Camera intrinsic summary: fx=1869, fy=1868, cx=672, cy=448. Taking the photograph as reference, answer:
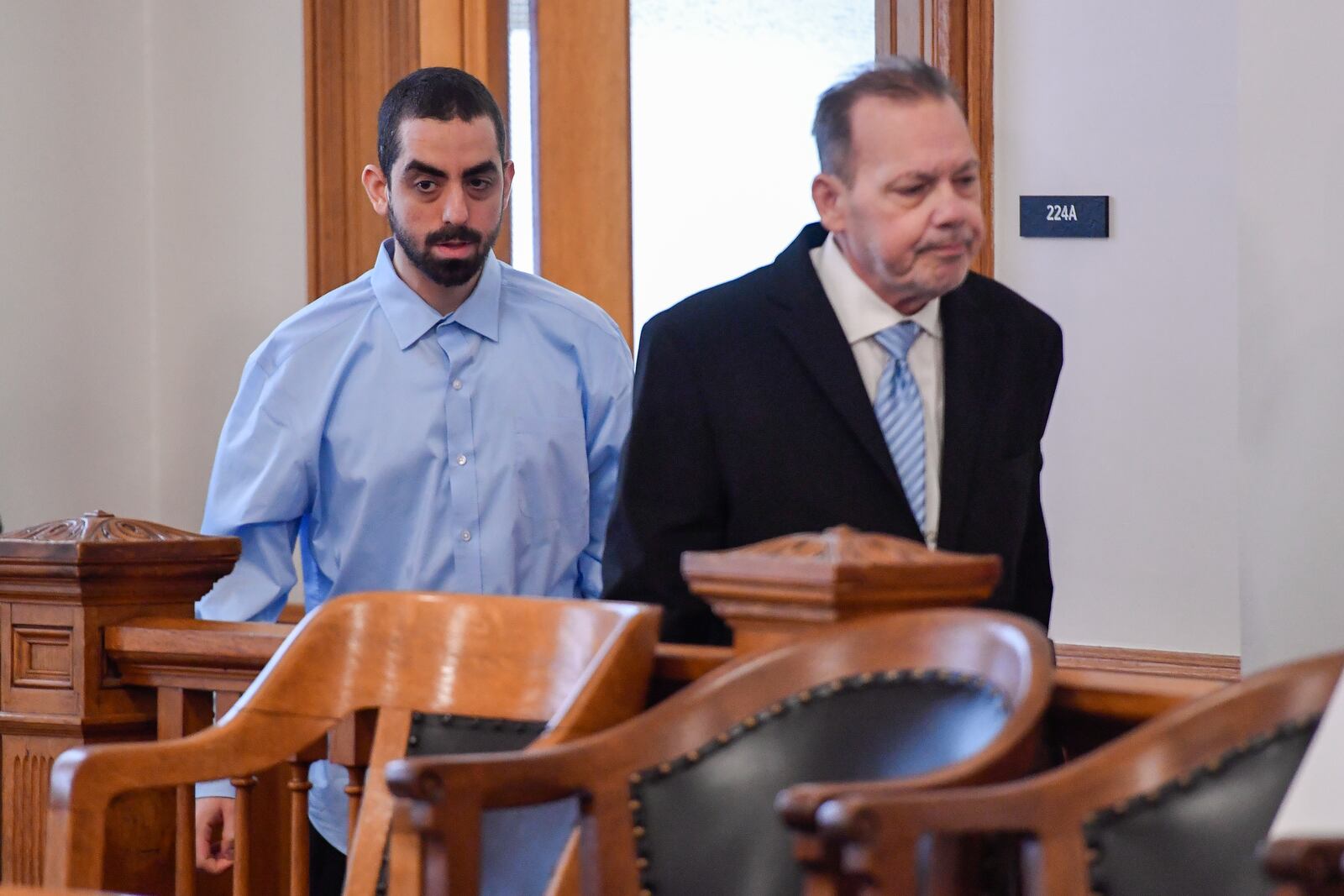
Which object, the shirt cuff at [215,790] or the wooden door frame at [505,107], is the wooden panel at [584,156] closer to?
the wooden door frame at [505,107]

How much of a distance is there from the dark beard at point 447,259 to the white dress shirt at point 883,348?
25.7 inches

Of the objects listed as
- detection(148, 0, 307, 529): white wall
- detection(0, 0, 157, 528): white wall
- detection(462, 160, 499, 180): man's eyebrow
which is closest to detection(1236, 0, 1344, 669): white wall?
detection(462, 160, 499, 180): man's eyebrow

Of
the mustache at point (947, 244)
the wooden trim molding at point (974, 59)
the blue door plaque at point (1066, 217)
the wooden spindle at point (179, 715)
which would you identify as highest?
the wooden trim molding at point (974, 59)

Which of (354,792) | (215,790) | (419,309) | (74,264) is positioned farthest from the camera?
(74,264)

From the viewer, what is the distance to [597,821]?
59.9 inches

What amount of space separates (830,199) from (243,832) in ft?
3.13

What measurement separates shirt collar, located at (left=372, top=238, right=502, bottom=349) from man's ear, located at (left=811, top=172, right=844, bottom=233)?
29.9 inches

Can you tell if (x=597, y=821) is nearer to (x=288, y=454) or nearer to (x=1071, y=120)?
(x=288, y=454)

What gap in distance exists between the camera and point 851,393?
207 cm

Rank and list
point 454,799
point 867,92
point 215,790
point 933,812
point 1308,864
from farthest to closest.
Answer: point 215,790 < point 867,92 < point 454,799 < point 933,812 < point 1308,864

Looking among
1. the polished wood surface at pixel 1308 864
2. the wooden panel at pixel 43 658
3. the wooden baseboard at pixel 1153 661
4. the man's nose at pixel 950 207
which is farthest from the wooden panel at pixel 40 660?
the wooden baseboard at pixel 1153 661

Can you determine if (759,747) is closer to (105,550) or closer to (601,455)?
(105,550)

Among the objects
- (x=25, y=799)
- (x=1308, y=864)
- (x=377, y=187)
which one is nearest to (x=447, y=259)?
(x=377, y=187)

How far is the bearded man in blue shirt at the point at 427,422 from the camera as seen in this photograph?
2.66 meters
